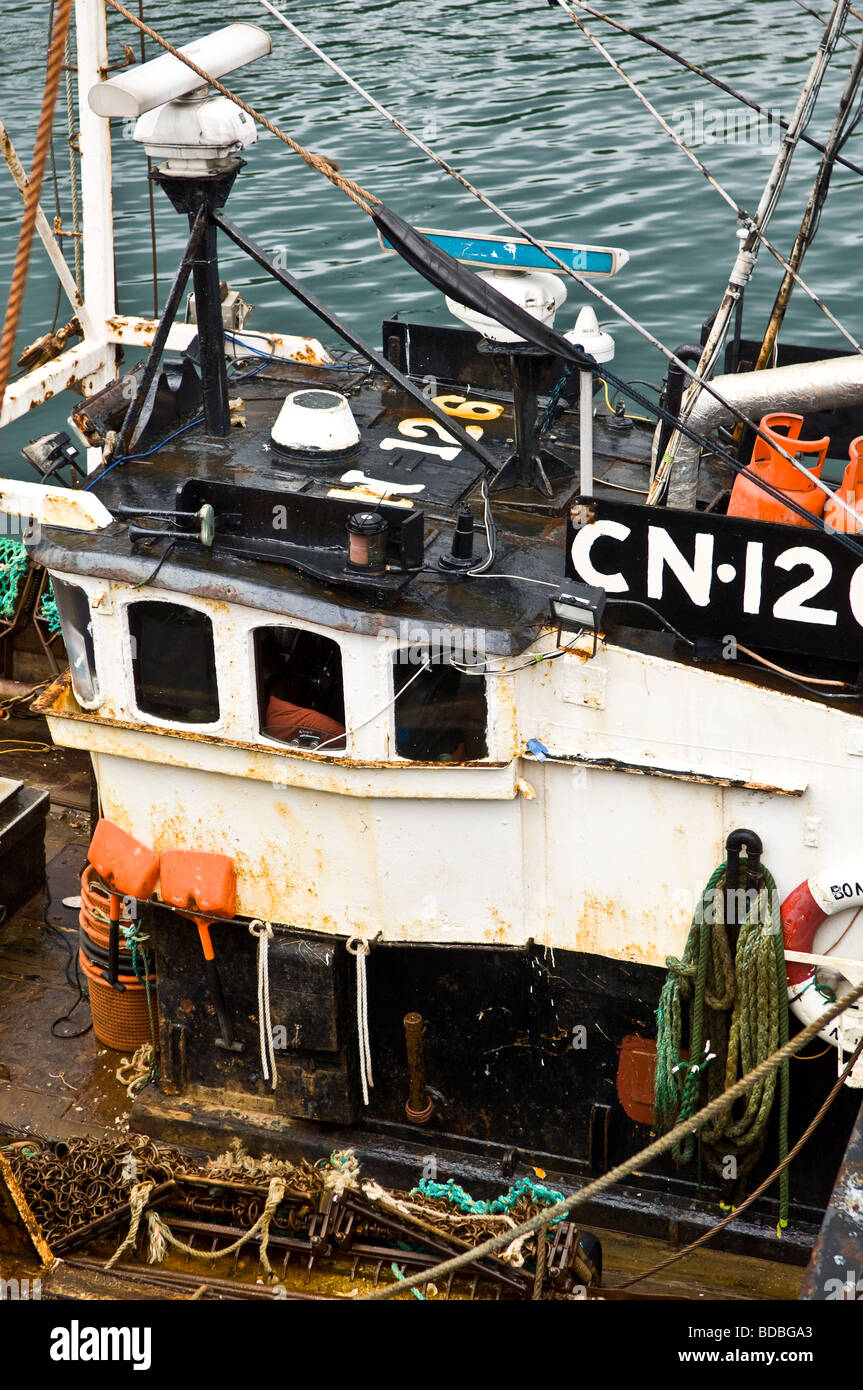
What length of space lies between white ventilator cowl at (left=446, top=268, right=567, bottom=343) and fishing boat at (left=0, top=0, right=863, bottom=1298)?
0.11 feet

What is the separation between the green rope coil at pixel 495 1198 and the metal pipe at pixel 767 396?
4397 millimetres

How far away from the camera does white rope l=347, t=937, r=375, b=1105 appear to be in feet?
30.8

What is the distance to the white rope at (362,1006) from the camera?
940cm

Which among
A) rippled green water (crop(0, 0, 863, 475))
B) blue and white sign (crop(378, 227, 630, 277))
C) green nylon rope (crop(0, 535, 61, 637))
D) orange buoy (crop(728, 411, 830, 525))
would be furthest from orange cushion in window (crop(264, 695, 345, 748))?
rippled green water (crop(0, 0, 863, 475))

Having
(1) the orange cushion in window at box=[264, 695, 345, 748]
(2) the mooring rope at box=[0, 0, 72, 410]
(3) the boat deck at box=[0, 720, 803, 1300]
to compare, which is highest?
(2) the mooring rope at box=[0, 0, 72, 410]

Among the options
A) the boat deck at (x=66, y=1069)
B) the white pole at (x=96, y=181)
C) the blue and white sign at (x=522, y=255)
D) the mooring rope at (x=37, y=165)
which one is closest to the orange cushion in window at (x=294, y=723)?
the blue and white sign at (x=522, y=255)

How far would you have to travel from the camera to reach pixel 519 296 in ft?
30.0

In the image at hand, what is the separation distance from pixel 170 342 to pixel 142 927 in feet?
17.9

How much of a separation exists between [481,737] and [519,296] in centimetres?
269

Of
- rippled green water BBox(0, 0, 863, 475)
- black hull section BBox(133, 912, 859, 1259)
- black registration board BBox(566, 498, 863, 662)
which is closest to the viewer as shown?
black registration board BBox(566, 498, 863, 662)

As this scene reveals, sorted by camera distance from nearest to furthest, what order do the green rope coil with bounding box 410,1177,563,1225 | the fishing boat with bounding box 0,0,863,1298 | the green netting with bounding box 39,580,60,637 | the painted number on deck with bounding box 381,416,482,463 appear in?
the fishing boat with bounding box 0,0,863,1298
the green rope coil with bounding box 410,1177,563,1225
the painted number on deck with bounding box 381,416,482,463
the green netting with bounding box 39,580,60,637

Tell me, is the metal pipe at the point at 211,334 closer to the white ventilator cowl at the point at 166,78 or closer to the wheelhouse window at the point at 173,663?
the white ventilator cowl at the point at 166,78

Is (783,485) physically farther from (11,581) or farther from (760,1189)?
(11,581)

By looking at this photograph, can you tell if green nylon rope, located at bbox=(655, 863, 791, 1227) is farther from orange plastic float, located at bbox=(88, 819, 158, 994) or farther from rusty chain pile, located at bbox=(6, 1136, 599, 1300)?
orange plastic float, located at bbox=(88, 819, 158, 994)
